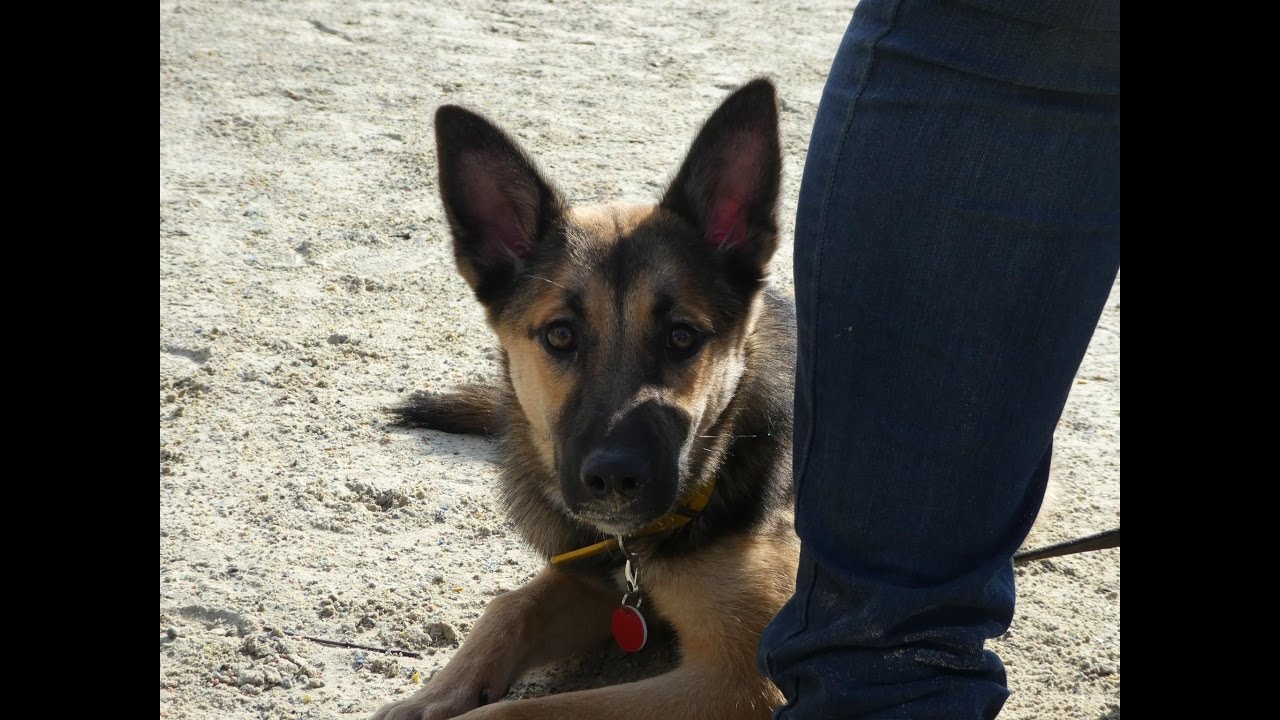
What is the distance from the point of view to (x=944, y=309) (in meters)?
2.14

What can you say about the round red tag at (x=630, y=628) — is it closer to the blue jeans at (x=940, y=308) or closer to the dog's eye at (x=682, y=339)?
the dog's eye at (x=682, y=339)

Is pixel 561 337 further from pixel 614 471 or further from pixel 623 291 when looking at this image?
pixel 614 471

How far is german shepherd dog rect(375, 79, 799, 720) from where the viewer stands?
2.90 m

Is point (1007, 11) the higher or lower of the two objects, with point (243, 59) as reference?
Answer: higher

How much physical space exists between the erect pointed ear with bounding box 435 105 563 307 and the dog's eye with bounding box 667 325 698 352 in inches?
23.0

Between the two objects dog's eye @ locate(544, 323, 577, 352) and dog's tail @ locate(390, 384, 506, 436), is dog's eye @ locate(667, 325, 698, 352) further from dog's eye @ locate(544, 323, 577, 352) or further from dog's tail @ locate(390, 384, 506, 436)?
dog's tail @ locate(390, 384, 506, 436)

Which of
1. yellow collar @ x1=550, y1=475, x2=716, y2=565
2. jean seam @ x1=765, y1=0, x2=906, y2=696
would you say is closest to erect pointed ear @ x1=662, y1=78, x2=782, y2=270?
yellow collar @ x1=550, y1=475, x2=716, y2=565

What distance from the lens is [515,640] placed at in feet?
10.3

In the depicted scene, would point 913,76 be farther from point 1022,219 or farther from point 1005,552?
point 1005,552

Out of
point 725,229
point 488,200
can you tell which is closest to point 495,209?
point 488,200

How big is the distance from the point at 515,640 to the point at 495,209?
129cm

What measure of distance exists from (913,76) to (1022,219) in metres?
0.34

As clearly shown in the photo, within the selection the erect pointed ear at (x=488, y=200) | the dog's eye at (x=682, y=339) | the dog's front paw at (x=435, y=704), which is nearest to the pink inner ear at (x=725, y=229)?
the dog's eye at (x=682, y=339)
